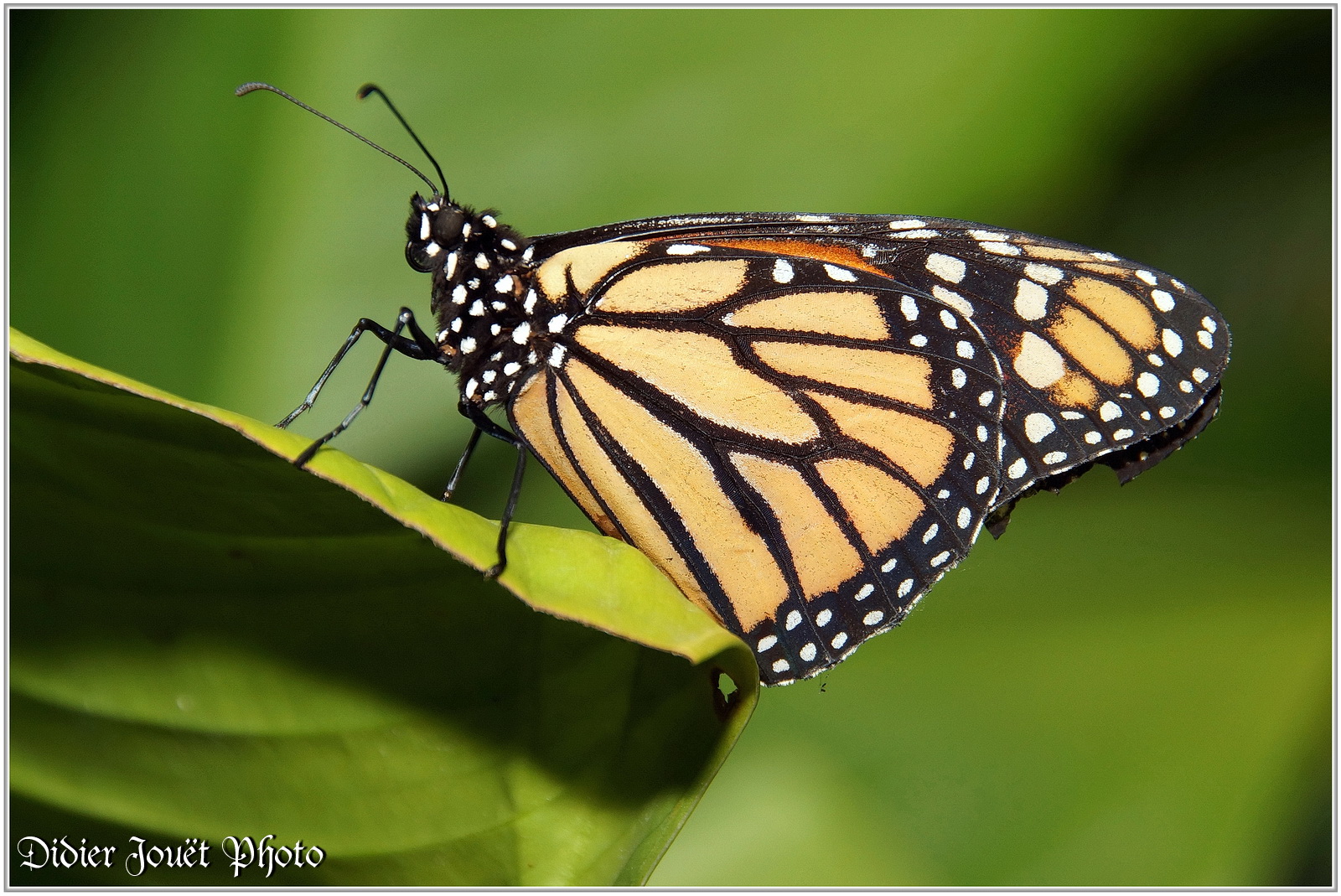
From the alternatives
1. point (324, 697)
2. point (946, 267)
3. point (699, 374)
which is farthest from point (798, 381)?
point (324, 697)

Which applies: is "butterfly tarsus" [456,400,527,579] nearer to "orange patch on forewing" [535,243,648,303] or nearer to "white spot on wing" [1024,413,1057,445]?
"orange patch on forewing" [535,243,648,303]

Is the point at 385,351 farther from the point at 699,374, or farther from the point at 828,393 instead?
the point at 828,393

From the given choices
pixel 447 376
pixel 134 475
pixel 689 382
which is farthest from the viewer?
pixel 447 376

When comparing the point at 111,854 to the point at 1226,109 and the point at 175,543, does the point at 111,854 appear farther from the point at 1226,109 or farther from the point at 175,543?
the point at 1226,109

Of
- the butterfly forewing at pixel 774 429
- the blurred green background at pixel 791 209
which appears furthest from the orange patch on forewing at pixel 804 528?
the blurred green background at pixel 791 209

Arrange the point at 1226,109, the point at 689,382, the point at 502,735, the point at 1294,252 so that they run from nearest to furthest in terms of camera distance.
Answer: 1. the point at 502,735
2. the point at 689,382
3. the point at 1226,109
4. the point at 1294,252

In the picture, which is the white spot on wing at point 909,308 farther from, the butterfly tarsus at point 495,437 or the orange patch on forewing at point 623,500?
the butterfly tarsus at point 495,437

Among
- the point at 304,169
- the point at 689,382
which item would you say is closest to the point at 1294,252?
the point at 689,382

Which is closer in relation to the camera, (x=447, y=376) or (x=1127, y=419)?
(x=1127, y=419)
